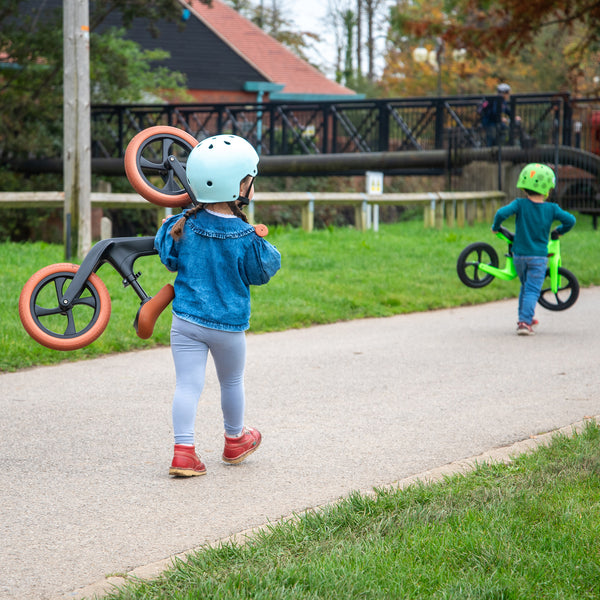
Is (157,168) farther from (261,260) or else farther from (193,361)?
(193,361)

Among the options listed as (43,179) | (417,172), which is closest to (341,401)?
(417,172)

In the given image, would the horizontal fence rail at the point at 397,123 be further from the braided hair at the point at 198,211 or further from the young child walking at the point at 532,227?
the braided hair at the point at 198,211

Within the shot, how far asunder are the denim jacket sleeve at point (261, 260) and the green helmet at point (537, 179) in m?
4.53

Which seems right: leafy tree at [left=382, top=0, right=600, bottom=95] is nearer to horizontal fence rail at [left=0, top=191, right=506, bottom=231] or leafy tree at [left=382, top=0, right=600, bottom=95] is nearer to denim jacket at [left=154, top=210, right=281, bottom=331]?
horizontal fence rail at [left=0, top=191, right=506, bottom=231]

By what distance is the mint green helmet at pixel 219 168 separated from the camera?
427 centimetres

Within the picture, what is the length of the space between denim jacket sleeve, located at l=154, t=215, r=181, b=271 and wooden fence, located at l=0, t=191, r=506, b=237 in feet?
30.1

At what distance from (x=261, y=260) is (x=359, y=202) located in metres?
12.3

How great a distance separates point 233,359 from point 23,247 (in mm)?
8550

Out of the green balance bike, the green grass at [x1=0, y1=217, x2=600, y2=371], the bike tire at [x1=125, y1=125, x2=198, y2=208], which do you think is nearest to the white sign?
the green grass at [x1=0, y1=217, x2=600, y2=371]

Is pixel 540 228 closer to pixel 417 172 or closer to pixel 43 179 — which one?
pixel 417 172

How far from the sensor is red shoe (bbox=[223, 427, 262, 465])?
4617 millimetres

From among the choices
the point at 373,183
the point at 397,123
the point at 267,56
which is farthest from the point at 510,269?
the point at 267,56

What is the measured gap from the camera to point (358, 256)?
41.3ft

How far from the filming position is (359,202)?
651 inches
